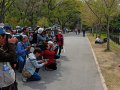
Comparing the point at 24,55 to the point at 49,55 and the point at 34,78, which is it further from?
the point at 34,78

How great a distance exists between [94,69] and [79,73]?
1271mm

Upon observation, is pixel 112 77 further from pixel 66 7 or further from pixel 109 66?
pixel 66 7

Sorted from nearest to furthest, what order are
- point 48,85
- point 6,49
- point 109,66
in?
point 6,49
point 48,85
point 109,66

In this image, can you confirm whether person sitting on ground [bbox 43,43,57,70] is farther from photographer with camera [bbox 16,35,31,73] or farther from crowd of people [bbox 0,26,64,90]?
photographer with camera [bbox 16,35,31,73]

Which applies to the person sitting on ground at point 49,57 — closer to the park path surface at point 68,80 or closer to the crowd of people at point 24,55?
the crowd of people at point 24,55

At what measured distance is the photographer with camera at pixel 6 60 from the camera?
4.98 metres

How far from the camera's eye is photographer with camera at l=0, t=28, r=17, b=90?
16.4 ft

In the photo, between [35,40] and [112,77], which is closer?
[112,77]

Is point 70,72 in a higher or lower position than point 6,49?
lower

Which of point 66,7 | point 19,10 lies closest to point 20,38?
point 19,10

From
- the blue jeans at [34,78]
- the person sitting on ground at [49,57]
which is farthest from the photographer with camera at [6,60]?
the person sitting on ground at [49,57]

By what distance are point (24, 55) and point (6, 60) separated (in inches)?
246

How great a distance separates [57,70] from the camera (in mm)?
12031

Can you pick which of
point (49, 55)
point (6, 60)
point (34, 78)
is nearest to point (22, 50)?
point (49, 55)
